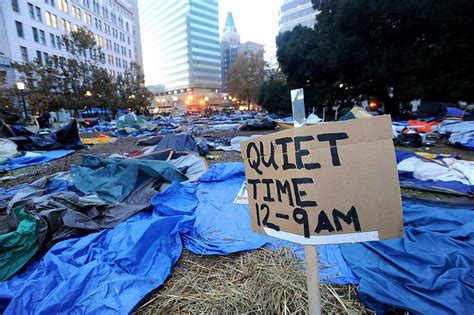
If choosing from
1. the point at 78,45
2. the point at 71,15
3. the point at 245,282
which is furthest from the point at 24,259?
the point at 71,15

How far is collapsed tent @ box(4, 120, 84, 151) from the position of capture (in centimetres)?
829

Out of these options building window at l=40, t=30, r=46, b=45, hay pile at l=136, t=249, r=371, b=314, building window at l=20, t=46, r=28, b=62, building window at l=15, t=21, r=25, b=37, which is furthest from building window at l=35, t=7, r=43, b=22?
hay pile at l=136, t=249, r=371, b=314

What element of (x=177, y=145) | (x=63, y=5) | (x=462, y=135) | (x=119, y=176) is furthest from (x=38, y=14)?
(x=462, y=135)

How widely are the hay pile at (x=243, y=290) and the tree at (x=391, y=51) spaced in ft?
42.5

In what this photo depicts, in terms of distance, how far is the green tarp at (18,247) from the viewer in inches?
71.8

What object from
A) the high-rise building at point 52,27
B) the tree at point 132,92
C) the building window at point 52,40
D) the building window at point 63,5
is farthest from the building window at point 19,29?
the tree at point 132,92

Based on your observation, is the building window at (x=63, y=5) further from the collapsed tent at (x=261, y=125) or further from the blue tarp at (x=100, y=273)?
the blue tarp at (x=100, y=273)

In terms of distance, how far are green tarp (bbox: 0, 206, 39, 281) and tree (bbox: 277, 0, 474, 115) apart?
545 inches

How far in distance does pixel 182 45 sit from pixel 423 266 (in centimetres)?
8588

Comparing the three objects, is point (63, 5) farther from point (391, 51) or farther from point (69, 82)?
point (391, 51)

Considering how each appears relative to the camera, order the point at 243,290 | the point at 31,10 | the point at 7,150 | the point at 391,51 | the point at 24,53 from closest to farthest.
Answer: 1. the point at 243,290
2. the point at 7,150
3. the point at 391,51
4. the point at 24,53
5. the point at 31,10

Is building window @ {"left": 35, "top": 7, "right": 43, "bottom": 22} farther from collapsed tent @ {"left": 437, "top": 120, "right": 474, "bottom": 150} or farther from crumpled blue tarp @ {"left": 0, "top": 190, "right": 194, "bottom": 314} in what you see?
collapsed tent @ {"left": 437, "top": 120, "right": 474, "bottom": 150}

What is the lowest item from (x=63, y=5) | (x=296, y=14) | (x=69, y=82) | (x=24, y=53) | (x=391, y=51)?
(x=391, y=51)

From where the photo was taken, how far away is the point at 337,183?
3.33 feet
